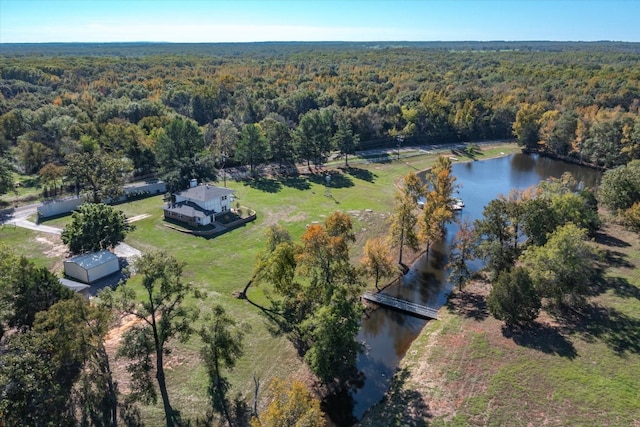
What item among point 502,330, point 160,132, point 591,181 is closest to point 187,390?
point 502,330

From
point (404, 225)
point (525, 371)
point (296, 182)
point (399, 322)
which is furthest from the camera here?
point (296, 182)

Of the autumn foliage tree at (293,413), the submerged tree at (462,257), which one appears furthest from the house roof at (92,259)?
the submerged tree at (462,257)

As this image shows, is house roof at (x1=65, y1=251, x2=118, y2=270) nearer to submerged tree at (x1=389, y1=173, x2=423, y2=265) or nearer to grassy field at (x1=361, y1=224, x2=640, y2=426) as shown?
submerged tree at (x1=389, y1=173, x2=423, y2=265)

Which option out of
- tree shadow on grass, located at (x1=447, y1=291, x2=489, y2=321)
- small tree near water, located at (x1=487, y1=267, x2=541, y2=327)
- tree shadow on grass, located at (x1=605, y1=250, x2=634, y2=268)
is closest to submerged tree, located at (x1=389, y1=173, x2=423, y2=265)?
tree shadow on grass, located at (x1=447, y1=291, x2=489, y2=321)

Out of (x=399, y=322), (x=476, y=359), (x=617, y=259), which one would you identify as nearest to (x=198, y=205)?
(x=399, y=322)

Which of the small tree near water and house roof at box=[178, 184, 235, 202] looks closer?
the small tree near water

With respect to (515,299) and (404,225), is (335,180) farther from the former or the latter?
(515,299)
